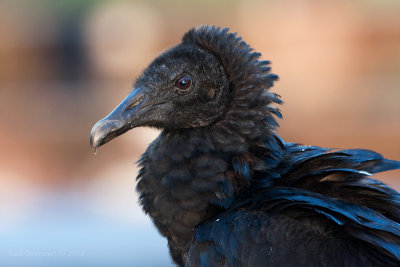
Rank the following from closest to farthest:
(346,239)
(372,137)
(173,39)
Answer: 1. (346,239)
2. (372,137)
3. (173,39)

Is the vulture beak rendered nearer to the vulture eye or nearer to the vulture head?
the vulture head

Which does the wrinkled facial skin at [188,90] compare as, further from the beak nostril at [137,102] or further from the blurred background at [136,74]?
the blurred background at [136,74]

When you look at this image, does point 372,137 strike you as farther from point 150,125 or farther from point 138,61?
point 150,125

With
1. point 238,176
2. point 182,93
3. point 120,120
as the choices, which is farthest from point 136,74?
point 238,176

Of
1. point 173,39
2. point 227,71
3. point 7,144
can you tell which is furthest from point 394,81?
point 227,71

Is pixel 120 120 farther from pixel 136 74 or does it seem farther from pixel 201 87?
pixel 136 74

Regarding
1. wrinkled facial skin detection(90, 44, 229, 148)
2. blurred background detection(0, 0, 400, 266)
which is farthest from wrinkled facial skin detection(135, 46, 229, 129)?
blurred background detection(0, 0, 400, 266)

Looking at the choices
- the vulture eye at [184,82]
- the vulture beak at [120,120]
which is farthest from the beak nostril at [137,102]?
the vulture eye at [184,82]
